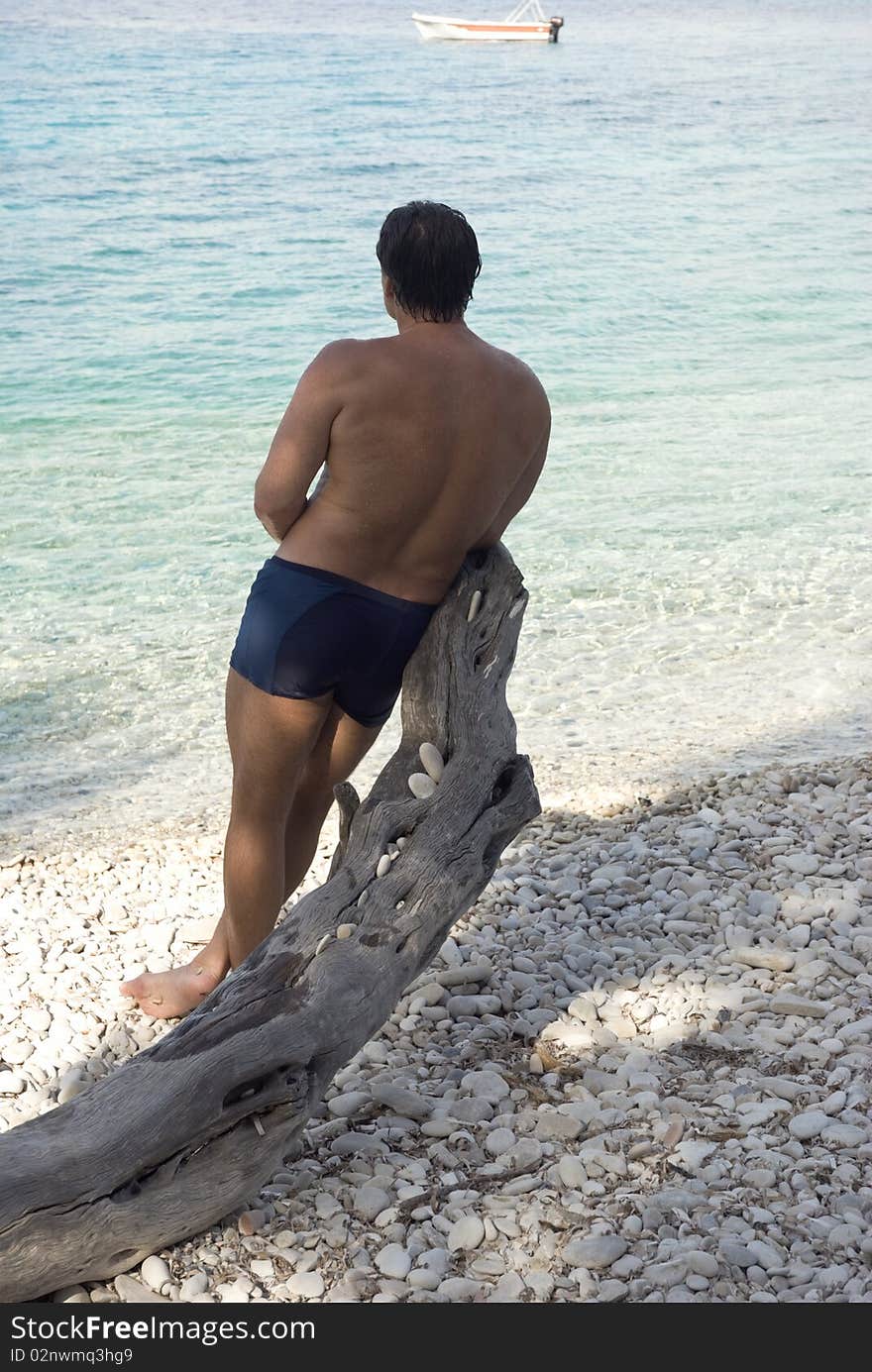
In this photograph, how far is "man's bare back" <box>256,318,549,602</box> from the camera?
271cm

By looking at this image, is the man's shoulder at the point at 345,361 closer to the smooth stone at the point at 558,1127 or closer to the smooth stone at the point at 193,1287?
the smooth stone at the point at 558,1127

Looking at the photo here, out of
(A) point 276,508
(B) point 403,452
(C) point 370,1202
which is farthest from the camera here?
(A) point 276,508

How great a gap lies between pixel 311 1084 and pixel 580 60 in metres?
43.4

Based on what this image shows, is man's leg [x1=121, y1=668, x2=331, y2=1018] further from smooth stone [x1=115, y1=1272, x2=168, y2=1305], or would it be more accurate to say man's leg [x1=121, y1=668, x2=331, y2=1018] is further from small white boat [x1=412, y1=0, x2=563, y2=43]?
small white boat [x1=412, y1=0, x2=563, y2=43]

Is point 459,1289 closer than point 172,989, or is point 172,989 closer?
point 459,1289

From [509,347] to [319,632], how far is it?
12.3 meters

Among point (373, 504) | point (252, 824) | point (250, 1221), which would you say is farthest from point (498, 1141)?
point (373, 504)

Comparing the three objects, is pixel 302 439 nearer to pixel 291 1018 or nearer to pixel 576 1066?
pixel 291 1018

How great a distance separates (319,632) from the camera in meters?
2.92

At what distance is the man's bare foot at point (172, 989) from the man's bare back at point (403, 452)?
1.33 m

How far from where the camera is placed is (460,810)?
2949 mm

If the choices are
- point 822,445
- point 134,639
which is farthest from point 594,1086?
point 822,445

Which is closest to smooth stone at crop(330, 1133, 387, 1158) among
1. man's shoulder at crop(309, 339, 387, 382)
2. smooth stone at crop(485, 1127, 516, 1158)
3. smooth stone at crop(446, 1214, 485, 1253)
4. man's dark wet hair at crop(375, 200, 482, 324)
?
smooth stone at crop(485, 1127, 516, 1158)

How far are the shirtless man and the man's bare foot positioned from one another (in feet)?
1.71
